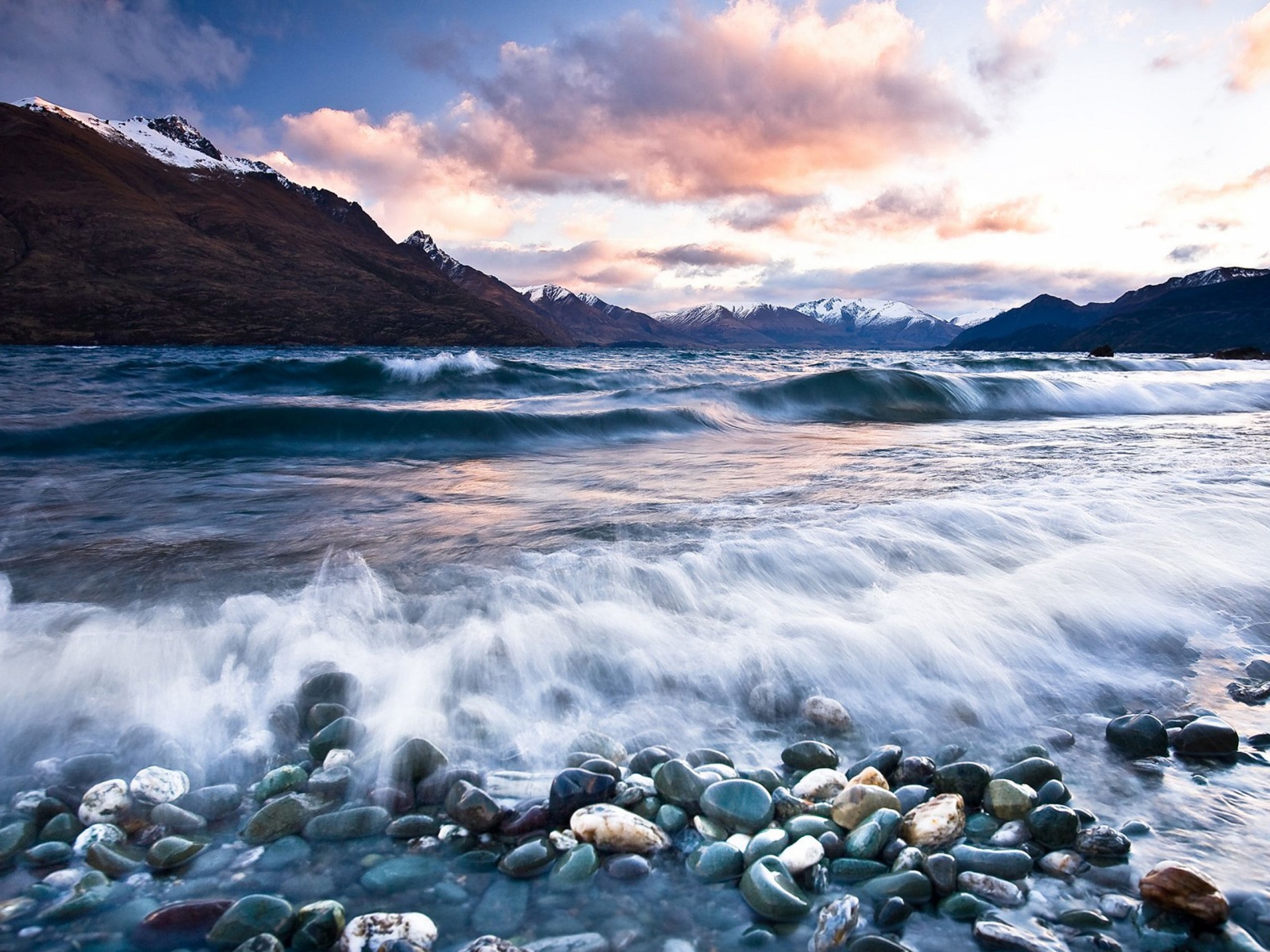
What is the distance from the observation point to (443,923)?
1.61 metres

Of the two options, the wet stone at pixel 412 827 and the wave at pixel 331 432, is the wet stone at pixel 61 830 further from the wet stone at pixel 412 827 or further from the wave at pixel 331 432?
the wave at pixel 331 432

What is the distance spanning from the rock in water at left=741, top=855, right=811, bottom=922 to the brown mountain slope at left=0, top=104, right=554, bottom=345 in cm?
10750

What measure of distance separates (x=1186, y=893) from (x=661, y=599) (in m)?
2.36

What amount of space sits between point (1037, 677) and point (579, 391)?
17093 millimetres

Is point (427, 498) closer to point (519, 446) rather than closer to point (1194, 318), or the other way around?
point (519, 446)

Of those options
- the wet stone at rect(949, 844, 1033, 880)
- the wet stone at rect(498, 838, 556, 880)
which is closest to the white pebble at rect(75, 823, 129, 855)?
the wet stone at rect(498, 838, 556, 880)

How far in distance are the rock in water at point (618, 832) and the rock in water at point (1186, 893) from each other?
1189 millimetres

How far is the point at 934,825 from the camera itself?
1886mm

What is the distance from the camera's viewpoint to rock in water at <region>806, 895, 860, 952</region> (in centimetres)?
154

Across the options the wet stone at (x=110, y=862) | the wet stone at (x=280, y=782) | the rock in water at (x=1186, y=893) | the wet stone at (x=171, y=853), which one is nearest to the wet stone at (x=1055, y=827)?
the rock in water at (x=1186, y=893)

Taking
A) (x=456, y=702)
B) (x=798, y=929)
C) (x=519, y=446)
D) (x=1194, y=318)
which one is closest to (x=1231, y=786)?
(x=798, y=929)

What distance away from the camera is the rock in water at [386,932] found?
1494mm

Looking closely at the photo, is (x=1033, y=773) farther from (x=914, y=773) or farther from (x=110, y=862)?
(x=110, y=862)

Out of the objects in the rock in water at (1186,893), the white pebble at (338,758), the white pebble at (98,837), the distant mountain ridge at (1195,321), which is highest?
the distant mountain ridge at (1195,321)
